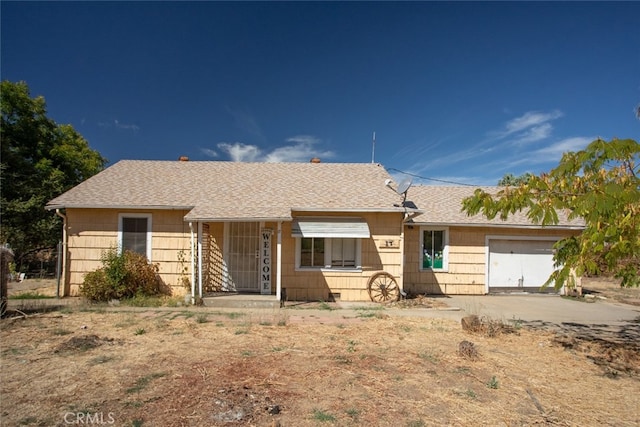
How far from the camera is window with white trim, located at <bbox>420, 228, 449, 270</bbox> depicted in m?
13.5

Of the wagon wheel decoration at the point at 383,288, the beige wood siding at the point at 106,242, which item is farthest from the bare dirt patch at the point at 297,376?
the beige wood siding at the point at 106,242

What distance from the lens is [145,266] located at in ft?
36.5

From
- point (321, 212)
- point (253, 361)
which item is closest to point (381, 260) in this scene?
point (321, 212)

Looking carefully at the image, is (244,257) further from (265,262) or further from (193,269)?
(193,269)

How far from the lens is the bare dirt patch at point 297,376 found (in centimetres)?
410

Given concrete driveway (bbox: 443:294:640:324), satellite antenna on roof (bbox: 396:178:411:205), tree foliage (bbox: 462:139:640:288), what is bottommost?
concrete driveway (bbox: 443:294:640:324)

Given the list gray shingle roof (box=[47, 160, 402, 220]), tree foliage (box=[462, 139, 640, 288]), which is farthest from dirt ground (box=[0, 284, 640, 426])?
gray shingle roof (box=[47, 160, 402, 220])

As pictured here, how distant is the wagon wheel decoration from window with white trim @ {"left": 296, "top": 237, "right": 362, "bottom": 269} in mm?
786

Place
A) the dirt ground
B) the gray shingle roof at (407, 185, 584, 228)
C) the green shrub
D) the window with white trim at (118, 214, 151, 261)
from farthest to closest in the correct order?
the gray shingle roof at (407, 185, 584, 228)
the window with white trim at (118, 214, 151, 261)
the green shrub
the dirt ground

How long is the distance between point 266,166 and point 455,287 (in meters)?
9.41

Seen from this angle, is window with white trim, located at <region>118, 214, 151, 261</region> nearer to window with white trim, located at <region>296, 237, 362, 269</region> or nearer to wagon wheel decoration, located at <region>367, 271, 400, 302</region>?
window with white trim, located at <region>296, 237, 362, 269</region>

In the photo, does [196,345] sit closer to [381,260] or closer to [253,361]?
[253,361]

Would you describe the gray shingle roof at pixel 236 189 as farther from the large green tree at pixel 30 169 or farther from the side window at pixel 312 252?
the large green tree at pixel 30 169

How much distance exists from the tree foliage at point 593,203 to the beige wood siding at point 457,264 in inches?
287
